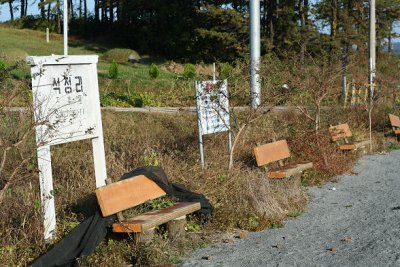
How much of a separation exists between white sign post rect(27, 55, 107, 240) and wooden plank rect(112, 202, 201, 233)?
0.73 m

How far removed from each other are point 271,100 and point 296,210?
272cm

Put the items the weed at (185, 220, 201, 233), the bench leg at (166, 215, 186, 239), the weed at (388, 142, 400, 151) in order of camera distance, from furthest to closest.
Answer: the weed at (388, 142, 400, 151) < the weed at (185, 220, 201, 233) < the bench leg at (166, 215, 186, 239)

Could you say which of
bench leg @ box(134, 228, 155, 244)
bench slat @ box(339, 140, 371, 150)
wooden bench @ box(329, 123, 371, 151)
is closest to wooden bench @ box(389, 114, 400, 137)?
wooden bench @ box(329, 123, 371, 151)

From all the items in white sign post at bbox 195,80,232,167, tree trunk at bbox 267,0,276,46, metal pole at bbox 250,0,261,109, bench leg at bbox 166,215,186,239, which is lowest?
bench leg at bbox 166,215,186,239

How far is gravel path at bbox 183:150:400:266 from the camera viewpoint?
6695mm

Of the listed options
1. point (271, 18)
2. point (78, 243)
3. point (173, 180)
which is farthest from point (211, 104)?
point (271, 18)

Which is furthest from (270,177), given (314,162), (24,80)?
(24,80)

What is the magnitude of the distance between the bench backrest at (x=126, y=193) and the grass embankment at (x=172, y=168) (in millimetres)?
370

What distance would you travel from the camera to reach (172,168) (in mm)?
9109

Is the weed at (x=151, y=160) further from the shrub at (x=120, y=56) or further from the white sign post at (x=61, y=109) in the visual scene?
the shrub at (x=120, y=56)

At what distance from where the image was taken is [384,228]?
794 cm

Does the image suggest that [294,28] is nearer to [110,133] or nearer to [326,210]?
[110,133]

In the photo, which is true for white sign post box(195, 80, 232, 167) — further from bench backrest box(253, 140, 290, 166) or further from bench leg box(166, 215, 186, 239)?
bench leg box(166, 215, 186, 239)

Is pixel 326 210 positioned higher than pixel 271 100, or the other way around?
pixel 271 100
